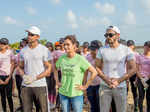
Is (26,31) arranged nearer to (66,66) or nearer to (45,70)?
(45,70)

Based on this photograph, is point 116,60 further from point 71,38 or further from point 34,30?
point 34,30

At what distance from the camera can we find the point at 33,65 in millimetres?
3750

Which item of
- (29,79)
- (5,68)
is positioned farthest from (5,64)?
(29,79)

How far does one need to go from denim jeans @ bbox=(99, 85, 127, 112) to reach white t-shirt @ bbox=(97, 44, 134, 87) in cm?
13

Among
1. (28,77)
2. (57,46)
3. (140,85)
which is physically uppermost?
(57,46)

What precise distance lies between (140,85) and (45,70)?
257cm

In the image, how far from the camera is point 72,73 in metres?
3.25

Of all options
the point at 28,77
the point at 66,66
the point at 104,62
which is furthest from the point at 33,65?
the point at 104,62

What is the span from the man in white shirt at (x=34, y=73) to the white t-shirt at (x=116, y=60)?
3.76 feet

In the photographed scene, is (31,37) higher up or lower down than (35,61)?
higher up

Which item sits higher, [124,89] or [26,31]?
[26,31]

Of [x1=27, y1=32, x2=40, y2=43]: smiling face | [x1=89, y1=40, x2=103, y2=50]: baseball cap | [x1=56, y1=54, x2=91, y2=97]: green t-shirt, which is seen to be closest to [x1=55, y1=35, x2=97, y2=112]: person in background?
[x1=56, y1=54, x2=91, y2=97]: green t-shirt

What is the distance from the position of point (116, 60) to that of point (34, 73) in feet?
5.02

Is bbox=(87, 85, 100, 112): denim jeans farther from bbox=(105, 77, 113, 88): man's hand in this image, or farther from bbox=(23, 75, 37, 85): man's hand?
bbox=(23, 75, 37, 85): man's hand
